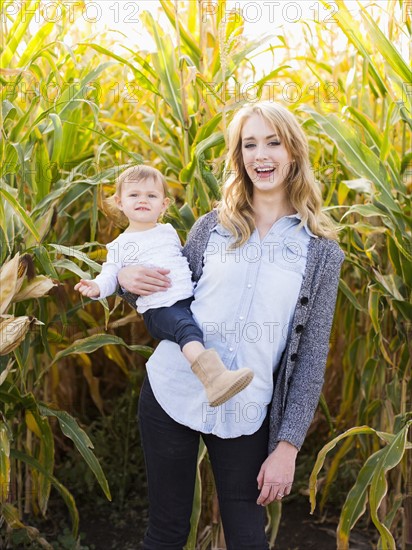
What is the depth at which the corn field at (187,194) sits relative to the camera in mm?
2035

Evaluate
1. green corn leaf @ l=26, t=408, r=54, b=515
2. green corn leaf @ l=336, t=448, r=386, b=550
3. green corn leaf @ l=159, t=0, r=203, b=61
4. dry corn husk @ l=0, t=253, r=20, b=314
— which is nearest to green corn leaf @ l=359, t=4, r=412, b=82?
green corn leaf @ l=159, t=0, r=203, b=61

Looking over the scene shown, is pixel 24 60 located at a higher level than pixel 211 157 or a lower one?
higher

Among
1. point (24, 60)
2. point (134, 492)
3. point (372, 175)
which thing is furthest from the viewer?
point (134, 492)

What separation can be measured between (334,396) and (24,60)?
5.55 feet

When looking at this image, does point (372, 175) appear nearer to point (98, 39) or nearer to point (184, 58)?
point (184, 58)

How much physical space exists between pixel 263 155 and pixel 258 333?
0.39m

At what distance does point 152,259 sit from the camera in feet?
5.62

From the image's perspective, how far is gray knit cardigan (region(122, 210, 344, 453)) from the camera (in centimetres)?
162

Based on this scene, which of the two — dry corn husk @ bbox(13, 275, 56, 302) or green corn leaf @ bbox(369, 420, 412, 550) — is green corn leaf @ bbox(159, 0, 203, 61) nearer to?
dry corn husk @ bbox(13, 275, 56, 302)

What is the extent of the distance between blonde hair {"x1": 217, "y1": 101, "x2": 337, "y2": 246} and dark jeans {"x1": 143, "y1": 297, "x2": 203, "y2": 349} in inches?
7.5

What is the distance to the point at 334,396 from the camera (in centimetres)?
296

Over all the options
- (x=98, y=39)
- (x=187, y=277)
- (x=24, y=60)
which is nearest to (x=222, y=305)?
(x=187, y=277)

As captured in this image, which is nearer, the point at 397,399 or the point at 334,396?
the point at 397,399

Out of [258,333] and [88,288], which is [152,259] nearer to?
[88,288]
